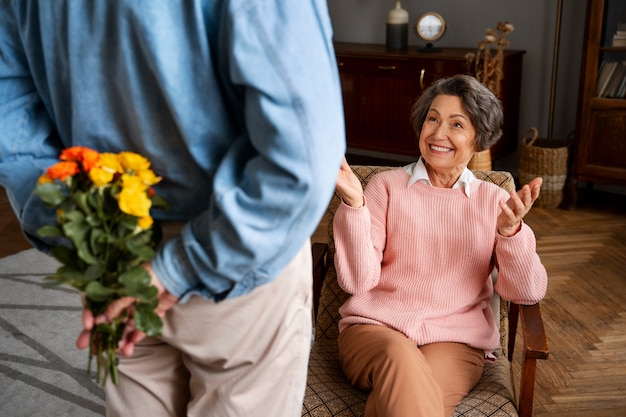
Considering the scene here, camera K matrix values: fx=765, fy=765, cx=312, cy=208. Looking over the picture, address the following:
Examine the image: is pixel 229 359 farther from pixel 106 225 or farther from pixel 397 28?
pixel 397 28

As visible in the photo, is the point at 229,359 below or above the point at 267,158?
below

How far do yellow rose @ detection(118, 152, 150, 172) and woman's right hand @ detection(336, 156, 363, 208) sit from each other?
3.05 ft

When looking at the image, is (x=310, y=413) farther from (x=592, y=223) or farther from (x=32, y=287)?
(x=592, y=223)

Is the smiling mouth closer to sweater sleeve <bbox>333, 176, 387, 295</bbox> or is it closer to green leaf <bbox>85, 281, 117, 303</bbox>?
sweater sleeve <bbox>333, 176, 387, 295</bbox>

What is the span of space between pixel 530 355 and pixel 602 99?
311 centimetres

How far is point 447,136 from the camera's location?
219 cm

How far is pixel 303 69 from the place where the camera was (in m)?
1.03

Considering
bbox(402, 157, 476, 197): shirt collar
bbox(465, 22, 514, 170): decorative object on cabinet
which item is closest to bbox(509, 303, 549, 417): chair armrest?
bbox(402, 157, 476, 197): shirt collar

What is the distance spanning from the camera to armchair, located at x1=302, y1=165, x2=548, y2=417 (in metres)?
1.90

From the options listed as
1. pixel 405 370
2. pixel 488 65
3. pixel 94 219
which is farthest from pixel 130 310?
pixel 488 65

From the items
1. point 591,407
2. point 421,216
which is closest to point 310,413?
point 421,216

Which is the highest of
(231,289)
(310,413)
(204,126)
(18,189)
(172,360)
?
(204,126)

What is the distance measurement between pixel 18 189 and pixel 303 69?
56 centimetres

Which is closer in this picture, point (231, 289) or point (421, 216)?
point (231, 289)
